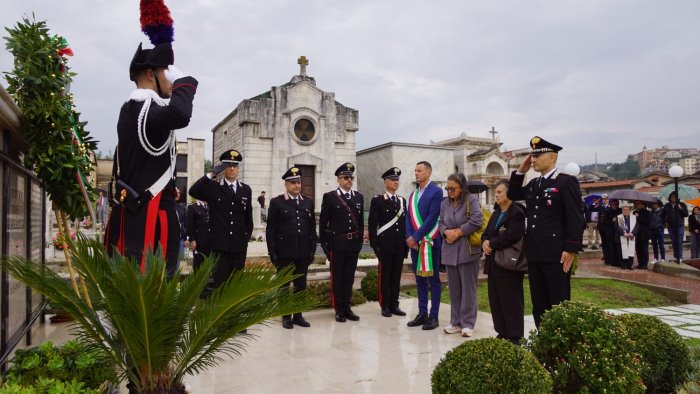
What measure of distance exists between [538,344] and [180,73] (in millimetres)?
3235

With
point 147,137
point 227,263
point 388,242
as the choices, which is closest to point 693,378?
point 388,242

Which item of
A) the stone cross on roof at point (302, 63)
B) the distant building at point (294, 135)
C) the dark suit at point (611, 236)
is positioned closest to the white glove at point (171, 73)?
the dark suit at point (611, 236)

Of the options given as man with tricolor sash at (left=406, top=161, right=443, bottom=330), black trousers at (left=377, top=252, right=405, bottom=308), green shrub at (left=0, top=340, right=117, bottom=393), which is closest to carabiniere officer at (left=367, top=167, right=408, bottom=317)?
black trousers at (left=377, top=252, right=405, bottom=308)

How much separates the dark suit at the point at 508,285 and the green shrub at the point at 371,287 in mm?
2892

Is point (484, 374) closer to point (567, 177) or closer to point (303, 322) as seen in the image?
point (567, 177)

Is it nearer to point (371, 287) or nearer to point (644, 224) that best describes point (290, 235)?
point (371, 287)

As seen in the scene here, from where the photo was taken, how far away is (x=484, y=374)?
10.1ft

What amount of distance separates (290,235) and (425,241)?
1.83 metres

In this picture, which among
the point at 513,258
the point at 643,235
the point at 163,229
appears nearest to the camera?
the point at 163,229

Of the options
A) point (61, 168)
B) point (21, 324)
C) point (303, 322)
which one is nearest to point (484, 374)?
point (61, 168)

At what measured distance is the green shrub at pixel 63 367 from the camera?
2.95m

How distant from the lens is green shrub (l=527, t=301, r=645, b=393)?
3.42 m

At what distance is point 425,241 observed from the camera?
6.77m

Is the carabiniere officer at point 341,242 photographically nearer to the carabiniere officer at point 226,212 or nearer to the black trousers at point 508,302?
the carabiniere officer at point 226,212
